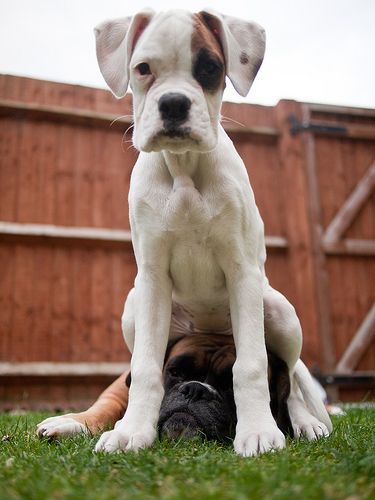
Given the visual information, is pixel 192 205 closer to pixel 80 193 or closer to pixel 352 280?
pixel 80 193

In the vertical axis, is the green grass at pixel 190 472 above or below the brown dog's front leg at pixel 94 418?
above

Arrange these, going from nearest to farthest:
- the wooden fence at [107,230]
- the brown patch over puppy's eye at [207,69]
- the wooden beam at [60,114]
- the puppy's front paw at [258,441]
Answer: the puppy's front paw at [258,441], the brown patch over puppy's eye at [207,69], the wooden fence at [107,230], the wooden beam at [60,114]

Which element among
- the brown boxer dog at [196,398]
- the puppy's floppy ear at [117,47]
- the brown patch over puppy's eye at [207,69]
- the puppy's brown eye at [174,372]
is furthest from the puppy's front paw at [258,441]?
the puppy's floppy ear at [117,47]

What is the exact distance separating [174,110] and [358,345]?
5.17 m

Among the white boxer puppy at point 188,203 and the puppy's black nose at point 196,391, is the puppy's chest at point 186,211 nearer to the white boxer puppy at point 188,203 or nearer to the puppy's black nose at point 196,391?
the white boxer puppy at point 188,203

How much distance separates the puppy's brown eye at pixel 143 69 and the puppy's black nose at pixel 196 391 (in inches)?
48.2

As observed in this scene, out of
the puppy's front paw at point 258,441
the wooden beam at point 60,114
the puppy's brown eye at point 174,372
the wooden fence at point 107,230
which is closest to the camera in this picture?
the puppy's front paw at point 258,441

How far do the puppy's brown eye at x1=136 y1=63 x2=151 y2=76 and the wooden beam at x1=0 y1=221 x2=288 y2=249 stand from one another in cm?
390

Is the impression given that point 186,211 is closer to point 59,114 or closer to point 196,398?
point 196,398

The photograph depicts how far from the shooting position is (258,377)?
211 cm

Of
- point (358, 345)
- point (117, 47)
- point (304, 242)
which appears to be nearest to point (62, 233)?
point (304, 242)

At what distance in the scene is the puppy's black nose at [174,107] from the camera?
6.61 feet

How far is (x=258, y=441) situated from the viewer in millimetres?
1944

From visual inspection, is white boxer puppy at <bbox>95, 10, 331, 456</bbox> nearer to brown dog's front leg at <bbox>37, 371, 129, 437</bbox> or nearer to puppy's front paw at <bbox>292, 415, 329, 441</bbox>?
puppy's front paw at <bbox>292, 415, 329, 441</bbox>
